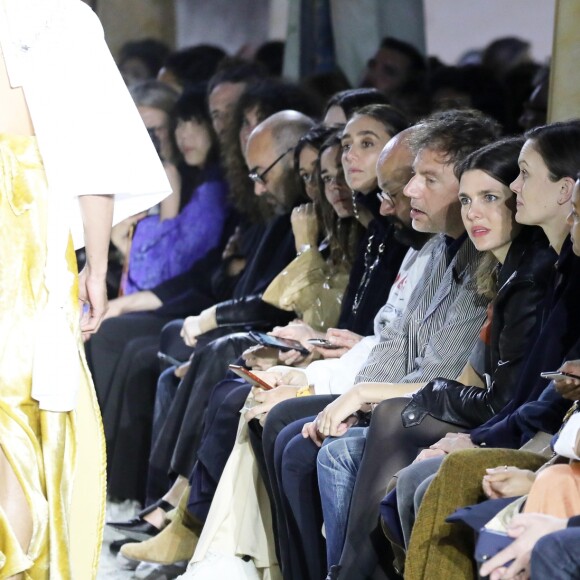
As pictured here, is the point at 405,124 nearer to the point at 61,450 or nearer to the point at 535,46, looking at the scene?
the point at 535,46

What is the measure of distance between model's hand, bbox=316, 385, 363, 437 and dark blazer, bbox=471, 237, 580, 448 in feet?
1.44

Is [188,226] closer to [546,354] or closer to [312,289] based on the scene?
[312,289]

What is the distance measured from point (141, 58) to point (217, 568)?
15.5 feet

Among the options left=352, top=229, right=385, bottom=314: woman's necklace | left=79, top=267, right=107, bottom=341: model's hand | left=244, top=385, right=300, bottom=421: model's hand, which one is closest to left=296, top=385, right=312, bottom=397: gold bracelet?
left=244, top=385, right=300, bottom=421: model's hand

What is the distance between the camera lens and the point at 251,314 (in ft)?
15.7

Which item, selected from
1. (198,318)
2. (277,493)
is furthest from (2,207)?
(198,318)

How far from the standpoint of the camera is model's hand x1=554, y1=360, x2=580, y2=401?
8.53 ft

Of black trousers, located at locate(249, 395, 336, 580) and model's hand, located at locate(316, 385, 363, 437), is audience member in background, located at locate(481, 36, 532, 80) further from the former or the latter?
model's hand, located at locate(316, 385, 363, 437)

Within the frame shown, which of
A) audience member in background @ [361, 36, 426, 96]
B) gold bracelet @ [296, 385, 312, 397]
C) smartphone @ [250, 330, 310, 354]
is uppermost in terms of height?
audience member in background @ [361, 36, 426, 96]

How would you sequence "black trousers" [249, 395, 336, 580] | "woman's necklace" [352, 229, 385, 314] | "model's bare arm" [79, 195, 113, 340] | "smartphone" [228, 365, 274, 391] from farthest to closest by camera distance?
1. "woman's necklace" [352, 229, 385, 314]
2. "smartphone" [228, 365, 274, 391]
3. "black trousers" [249, 395, 336, 580]
4. "model's bare arm" [79, 195, 113, 340]

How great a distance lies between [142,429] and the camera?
5.23 m

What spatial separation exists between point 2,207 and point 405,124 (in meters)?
1.94

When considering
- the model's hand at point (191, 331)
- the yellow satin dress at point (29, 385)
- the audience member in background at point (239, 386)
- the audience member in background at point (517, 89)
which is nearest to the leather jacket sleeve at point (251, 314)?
the model's hand at point (191, 331)

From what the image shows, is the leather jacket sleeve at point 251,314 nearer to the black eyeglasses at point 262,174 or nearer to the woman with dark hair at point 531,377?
the black eyeglasses at point 262,174
